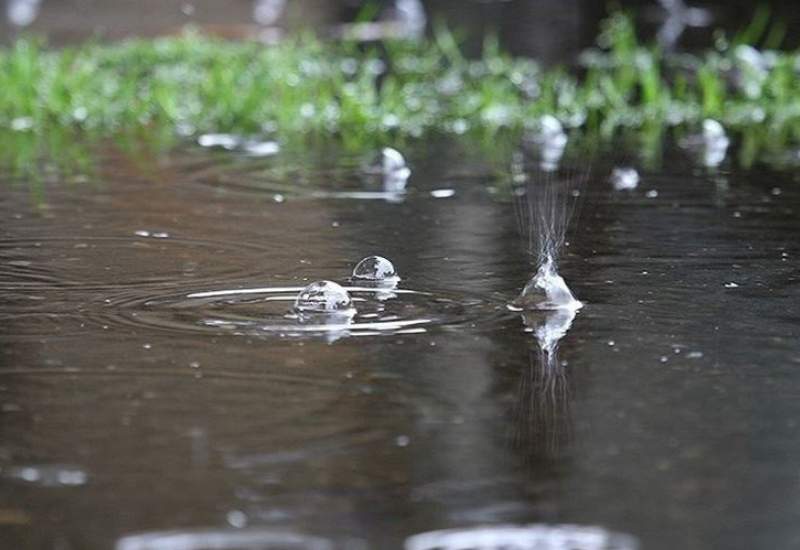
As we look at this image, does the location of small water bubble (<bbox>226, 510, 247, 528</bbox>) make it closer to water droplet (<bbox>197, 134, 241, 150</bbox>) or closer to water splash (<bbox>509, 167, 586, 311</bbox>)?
A: water splash (<bbox>509, 167, 586, 311</bbox>)

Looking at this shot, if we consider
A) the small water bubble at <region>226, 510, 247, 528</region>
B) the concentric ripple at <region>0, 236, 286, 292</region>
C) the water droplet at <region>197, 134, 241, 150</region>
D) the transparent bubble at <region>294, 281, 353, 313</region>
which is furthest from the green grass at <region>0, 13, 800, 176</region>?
the small water bubble at <region>226, 510, 247, 528</region>

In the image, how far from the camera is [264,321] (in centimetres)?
384

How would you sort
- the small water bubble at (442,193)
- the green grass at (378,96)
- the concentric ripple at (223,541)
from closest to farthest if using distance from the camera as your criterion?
the concentric ripple at (223,541) < the small water bubble at (442,193) < the green grass at (378,96)

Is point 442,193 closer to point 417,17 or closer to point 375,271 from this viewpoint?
point 375,271

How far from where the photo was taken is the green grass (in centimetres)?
793

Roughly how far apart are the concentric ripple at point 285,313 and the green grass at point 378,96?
2.93 meters

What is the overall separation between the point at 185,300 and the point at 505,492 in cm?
156

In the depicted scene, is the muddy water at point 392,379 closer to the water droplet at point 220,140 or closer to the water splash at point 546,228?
the water splash at point 546,228

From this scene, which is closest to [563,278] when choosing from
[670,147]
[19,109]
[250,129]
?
[670,147]

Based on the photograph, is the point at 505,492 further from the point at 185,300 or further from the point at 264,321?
the point at 185,300

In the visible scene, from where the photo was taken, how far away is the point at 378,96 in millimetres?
9086

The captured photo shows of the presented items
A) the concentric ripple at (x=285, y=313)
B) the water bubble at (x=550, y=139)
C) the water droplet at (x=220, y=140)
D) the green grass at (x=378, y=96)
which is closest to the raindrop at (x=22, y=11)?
the green grass at (x=378, y=96)

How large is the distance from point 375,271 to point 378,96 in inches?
191

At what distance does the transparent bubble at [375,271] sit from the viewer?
4.29m
